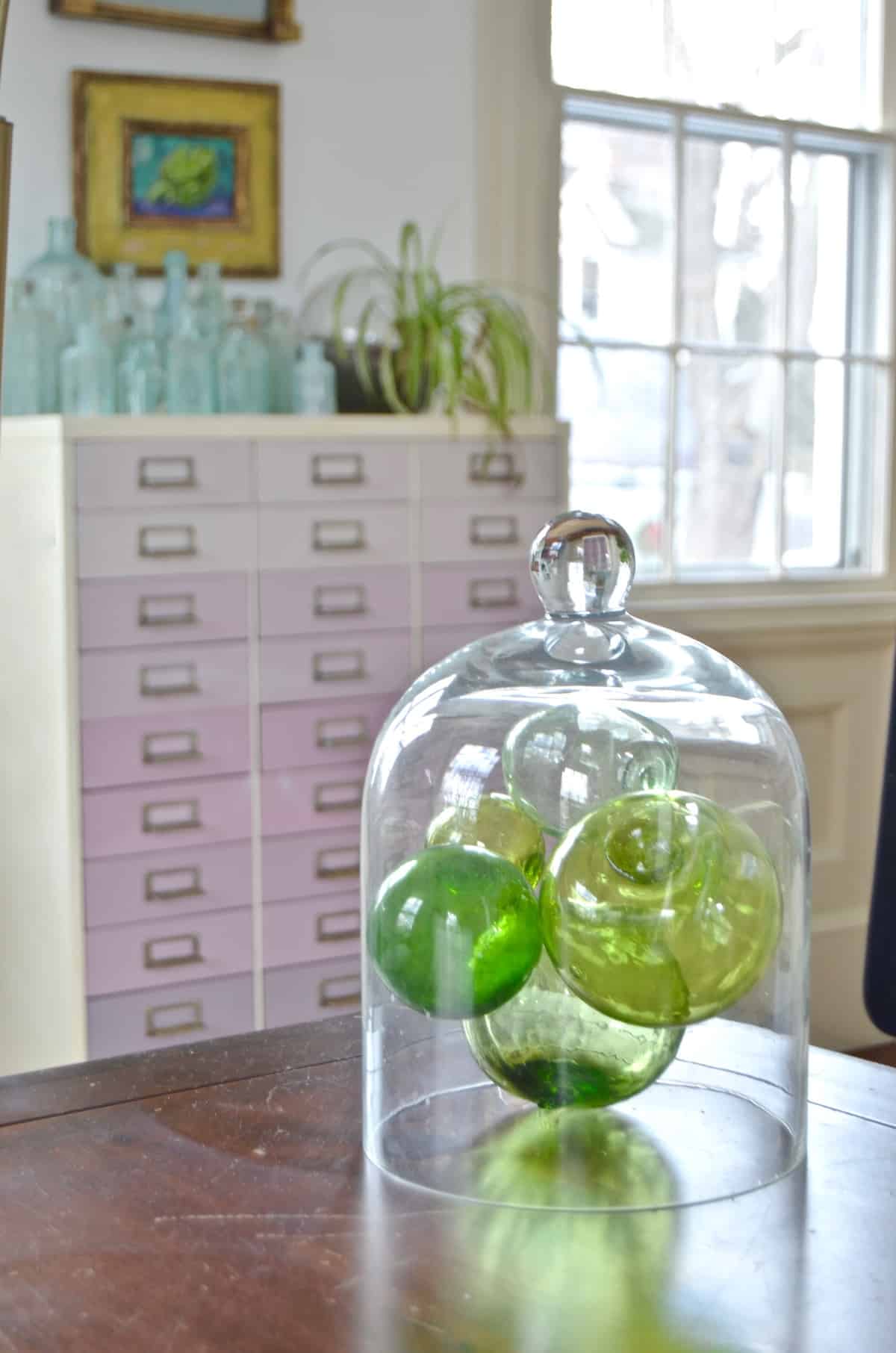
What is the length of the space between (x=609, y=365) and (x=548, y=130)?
449mm

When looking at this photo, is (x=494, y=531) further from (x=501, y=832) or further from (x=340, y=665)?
(x=501, y=832)

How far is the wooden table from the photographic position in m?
0.64

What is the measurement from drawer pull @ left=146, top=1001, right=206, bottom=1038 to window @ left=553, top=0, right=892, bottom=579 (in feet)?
4.36

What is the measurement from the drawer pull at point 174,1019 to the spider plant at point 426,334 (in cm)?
97

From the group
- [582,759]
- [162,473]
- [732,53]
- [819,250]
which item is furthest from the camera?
[819,250]

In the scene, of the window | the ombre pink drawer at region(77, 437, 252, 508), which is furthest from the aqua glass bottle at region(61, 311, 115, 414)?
the window

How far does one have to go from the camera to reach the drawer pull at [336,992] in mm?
2566

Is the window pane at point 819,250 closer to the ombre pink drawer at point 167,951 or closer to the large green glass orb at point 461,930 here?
the ombre pink drawer at point 167,951

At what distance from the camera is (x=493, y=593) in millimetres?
2670

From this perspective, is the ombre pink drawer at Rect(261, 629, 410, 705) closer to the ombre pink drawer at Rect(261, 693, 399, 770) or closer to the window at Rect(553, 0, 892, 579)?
the ombre pink drawer at Rect(261, 693, 399, 770)

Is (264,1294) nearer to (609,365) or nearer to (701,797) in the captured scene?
(701,797)

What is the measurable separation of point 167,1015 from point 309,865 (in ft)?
0.99

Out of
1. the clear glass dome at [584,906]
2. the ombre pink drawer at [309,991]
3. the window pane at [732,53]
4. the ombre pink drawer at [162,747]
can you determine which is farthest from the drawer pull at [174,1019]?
the window pane at [732,53]

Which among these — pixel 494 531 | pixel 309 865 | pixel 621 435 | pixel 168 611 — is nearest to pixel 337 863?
pixel 309 865
